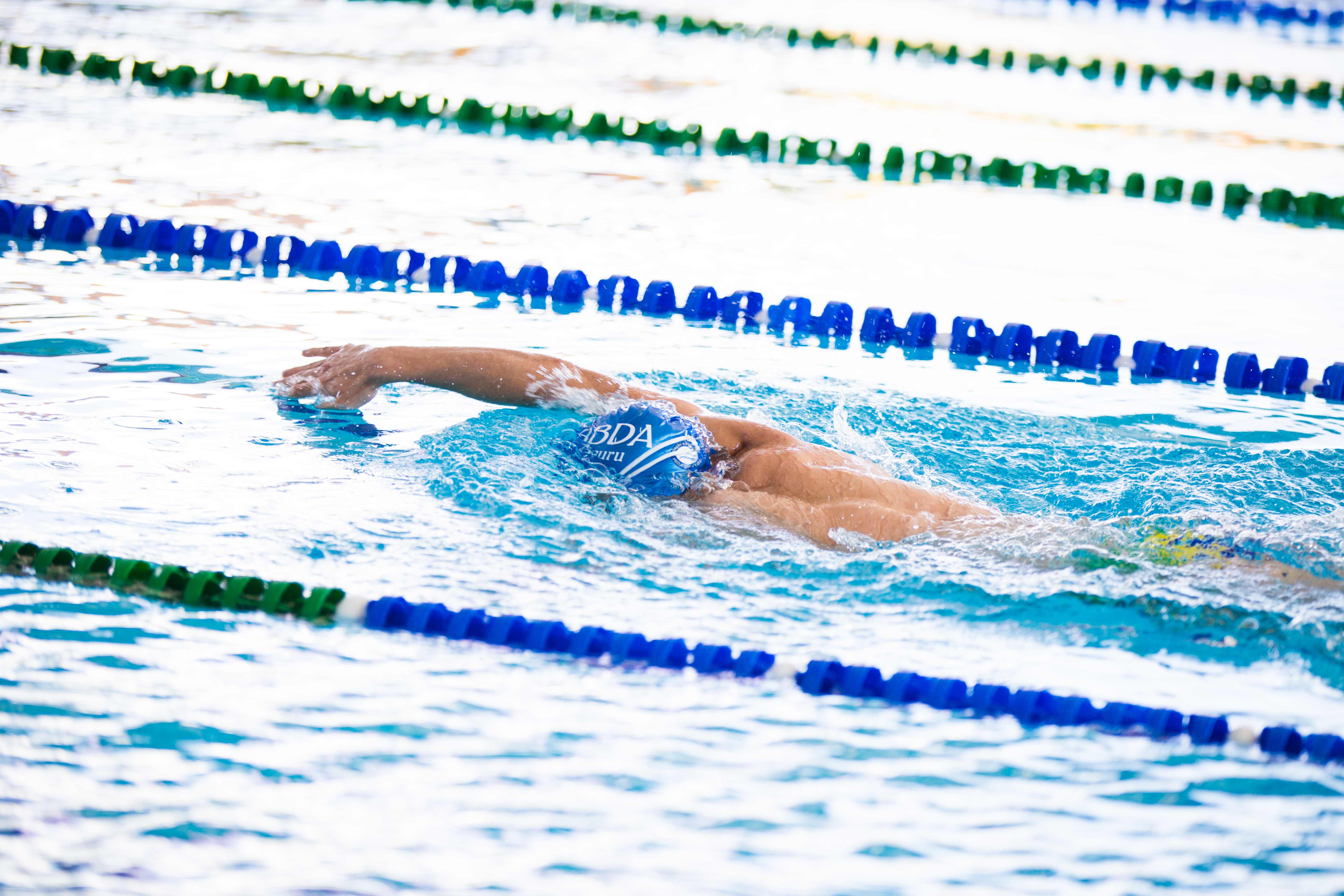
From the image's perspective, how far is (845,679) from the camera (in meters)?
2.95

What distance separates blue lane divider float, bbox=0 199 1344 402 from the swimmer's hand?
168 centimetres

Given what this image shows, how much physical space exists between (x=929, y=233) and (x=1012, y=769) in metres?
4.20

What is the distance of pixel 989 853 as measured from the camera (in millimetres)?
2434

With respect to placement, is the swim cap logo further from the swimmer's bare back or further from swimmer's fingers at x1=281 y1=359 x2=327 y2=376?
swimmer's fingers at x1=281 y1=359 x2=327 y2=376

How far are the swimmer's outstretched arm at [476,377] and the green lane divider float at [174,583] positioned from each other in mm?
705

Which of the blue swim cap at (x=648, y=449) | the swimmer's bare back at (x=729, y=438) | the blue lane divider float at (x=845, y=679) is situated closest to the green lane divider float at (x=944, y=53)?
the swimmer's bare back at (x=729, y=438)

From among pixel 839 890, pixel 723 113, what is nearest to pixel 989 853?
pixel 839 890

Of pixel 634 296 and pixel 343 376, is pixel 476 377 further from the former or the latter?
pixel 634 296

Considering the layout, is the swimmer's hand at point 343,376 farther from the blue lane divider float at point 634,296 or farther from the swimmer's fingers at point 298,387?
the blue lane divider float at point 634,296

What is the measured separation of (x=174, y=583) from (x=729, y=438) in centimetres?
137

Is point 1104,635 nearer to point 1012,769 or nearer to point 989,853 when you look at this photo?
point 1012,769

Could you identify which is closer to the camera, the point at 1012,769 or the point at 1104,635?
the point at 1012,769

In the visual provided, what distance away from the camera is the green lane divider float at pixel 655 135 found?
7184mm

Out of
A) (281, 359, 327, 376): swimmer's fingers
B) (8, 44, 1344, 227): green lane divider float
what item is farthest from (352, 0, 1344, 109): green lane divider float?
(281, 359, 327, 376): swimmer's fingers
